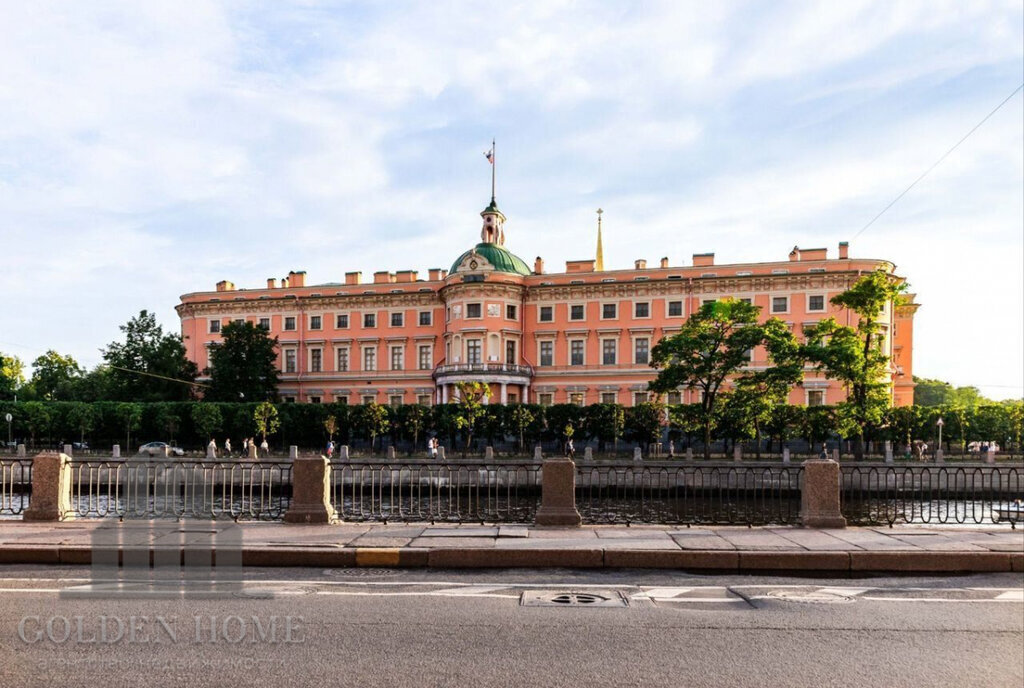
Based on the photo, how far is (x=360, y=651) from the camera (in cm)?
550

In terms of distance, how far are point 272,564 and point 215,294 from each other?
6866 cm

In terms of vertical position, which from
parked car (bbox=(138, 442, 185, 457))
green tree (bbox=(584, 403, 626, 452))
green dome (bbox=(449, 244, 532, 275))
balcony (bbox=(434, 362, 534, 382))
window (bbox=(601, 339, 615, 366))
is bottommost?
parked car (bbox=(138, 442, 185, 457))

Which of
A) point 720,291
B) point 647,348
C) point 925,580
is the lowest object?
point 925,580

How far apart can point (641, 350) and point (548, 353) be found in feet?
27.0

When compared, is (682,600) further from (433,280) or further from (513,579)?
(433,280)

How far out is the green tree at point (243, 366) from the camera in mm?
63688

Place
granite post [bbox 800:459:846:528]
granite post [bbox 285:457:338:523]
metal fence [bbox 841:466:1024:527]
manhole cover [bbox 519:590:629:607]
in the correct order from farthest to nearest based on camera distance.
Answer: metal fence [bbox 841:466:1024:527]
granite post [bbox 285:457:338:523]
granite post [bbox 800:459:846:528]
manhole cover [bbox 519:590:629:607]

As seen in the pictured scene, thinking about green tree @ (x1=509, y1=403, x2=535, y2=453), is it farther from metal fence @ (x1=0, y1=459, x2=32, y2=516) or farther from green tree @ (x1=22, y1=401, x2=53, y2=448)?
green tree @ (x1=22, y1=401, x2=53, y2=448)

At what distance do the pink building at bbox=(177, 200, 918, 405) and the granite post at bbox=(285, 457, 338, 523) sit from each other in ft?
155

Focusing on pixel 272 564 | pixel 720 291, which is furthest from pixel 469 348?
pixel 272 564

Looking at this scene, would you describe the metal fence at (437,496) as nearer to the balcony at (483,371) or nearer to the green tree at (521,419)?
the green tree at (521,419)

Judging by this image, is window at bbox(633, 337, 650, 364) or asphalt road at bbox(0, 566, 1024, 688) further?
window at bbox(633, 337, 650, 364)

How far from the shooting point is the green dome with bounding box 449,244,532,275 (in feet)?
224

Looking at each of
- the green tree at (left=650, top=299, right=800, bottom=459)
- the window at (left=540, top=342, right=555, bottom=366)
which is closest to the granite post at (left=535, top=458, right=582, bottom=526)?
the green tree at (left=650, top=299, right=800, bottom=459)
